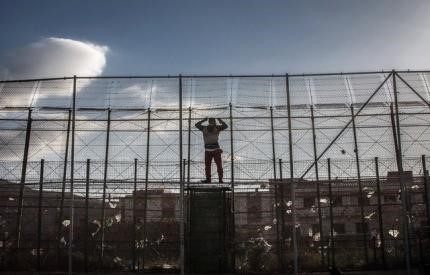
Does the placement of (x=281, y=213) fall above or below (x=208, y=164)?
below

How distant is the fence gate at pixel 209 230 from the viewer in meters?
10.9

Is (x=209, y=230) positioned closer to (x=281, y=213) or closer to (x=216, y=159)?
(x=216, y=159)

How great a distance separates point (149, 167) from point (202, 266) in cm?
366

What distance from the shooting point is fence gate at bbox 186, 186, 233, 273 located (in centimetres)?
1093

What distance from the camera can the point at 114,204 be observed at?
13641 mm

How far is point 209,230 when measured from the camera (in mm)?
11148

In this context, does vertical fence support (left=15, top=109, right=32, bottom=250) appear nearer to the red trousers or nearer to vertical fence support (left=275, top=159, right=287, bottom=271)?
the red trousers

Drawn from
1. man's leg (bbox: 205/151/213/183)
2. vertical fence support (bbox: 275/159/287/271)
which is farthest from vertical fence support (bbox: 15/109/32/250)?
vertical fence support (bbox: 275/159/287/271)

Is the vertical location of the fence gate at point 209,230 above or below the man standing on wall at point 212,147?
below

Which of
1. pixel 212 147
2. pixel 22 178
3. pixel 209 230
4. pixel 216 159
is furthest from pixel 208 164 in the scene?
pixel 22 178

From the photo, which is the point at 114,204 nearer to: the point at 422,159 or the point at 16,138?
the point at 16,138

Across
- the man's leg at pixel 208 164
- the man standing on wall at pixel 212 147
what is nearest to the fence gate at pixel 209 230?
the man's leg at pixel 208 164

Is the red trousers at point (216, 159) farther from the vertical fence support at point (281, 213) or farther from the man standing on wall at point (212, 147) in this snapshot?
the vertical fence support at point (281, 213)

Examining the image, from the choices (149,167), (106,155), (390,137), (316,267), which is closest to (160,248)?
(149,167)
